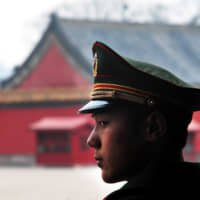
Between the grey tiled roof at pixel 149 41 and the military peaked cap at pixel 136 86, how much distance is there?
51.8 feet

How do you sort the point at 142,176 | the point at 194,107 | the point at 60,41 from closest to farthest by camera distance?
the point at 142,176
the point at 194,107
the point at 60,41

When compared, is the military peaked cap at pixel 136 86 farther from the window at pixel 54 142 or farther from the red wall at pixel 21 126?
Result: the red wall at pixel 21 126

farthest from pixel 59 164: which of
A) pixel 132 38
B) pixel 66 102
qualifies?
pixel 132 38

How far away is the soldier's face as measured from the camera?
139 cm

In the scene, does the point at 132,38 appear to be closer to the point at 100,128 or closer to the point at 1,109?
the point at 1,109

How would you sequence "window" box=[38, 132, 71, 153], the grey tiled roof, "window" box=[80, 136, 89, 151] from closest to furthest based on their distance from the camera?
"window" box=[80, 136, 89, 151], "window" box=[38, 132, 71, 153], the grey tiled roof

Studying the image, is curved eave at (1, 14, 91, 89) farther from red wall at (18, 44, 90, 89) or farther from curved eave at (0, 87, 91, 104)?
curved eave at (0, 87, 91, 104)

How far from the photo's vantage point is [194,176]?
1.41 meters

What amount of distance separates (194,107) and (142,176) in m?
0.28

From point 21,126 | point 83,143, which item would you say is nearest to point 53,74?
point 21,126

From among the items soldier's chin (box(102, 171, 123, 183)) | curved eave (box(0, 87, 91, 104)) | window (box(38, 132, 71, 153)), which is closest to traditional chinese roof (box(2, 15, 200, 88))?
curved eave (box(0, 87, 91, 104))

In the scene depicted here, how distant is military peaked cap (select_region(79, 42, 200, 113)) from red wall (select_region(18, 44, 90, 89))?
1510cm

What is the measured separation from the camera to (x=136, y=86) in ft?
4.75

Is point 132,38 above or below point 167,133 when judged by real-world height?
above
